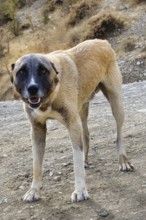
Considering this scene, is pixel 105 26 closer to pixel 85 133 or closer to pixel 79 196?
pixel 85 133

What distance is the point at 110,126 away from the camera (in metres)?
9.36

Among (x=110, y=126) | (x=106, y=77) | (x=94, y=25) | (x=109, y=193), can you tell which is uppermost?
(x=106, y=77)

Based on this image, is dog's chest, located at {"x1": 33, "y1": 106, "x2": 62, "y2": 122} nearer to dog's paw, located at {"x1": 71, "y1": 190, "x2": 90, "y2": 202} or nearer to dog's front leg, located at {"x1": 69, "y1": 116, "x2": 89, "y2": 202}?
dog's front leg, located at {"x1": 69, "y1": 116, "x2": 89, "y2": 202}

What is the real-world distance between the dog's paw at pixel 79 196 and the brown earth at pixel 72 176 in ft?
0.18

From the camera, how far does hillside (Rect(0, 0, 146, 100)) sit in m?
23.6

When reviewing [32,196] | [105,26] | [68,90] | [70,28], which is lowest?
[70,28]

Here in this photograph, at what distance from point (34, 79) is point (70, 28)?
2364 cm

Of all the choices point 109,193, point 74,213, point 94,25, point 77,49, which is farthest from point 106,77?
point 94,25

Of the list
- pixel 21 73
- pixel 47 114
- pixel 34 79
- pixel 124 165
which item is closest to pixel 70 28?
pixel 124 165

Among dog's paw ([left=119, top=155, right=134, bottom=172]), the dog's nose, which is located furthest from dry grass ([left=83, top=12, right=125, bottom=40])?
the dog's nose

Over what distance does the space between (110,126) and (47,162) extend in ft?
6.85

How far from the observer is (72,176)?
6.83 metres

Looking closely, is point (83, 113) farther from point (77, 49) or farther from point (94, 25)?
point (94, 25)

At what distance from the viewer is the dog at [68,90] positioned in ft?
18.0
